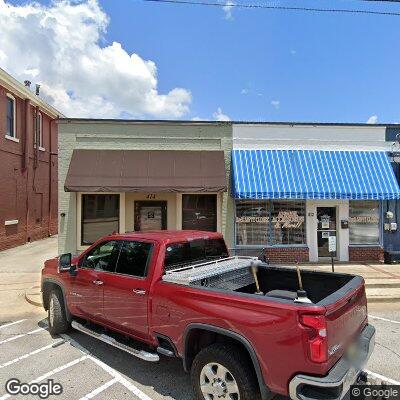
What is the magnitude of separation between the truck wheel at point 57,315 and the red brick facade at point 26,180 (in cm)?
1217

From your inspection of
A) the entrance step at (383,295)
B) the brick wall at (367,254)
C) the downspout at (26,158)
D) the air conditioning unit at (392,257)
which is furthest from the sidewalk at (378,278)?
the downspout at (26,158)

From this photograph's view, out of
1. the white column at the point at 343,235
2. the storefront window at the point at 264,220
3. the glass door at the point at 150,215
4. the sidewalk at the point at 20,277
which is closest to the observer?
the sidewalk at the point at 20,277

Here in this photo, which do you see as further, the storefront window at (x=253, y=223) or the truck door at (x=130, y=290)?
the storefront window at (x=253, y=223)

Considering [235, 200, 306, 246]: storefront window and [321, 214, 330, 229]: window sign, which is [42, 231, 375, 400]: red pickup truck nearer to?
[235, 200, 306, 246]: storefront window

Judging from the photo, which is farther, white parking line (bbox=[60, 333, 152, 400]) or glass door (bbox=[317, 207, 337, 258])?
glass door (bbox=[317, 207, 337, 258])

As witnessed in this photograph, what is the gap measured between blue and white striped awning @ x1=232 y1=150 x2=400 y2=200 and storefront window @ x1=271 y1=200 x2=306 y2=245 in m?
1.08

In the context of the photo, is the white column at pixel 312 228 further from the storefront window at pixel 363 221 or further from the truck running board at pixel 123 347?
the truck running board at pixel 123 347

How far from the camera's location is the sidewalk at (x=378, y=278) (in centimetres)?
859

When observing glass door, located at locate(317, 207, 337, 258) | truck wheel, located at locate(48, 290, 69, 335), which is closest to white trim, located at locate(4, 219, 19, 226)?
truck wheel, located at locate(48, 290, 69, 335)

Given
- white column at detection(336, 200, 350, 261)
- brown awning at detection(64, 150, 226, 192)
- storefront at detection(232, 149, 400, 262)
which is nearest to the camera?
brown awning at detection(64, 150, 226, 192)

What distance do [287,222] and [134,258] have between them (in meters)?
8.50

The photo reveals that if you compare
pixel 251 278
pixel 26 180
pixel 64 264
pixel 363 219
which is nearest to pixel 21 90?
pixel 26 180

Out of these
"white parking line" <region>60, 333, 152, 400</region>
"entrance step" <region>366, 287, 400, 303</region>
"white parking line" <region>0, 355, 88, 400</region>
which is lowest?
"white parking line" <region>0, 355, 88, 400</region>

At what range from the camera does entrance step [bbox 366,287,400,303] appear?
8523mm
